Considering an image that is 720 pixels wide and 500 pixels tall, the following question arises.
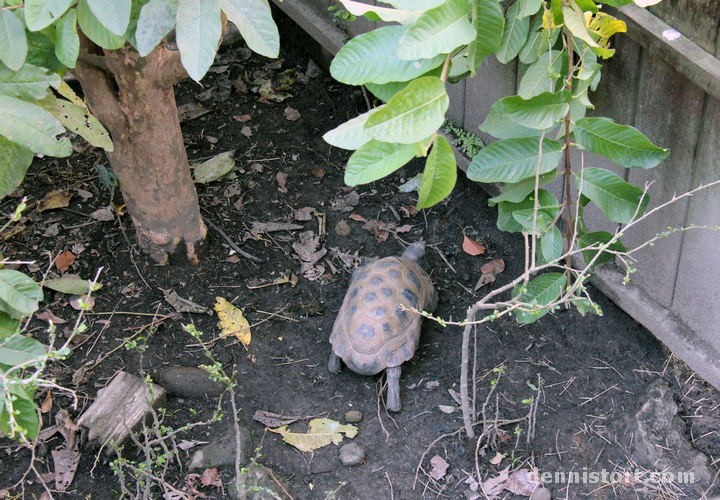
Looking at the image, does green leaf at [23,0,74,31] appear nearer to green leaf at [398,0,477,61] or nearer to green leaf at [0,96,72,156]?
green leaf at [0,96,72,156]

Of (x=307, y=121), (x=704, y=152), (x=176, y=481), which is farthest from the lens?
(x=307, y=121)

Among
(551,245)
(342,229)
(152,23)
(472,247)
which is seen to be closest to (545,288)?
(551,245)

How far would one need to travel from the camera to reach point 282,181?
399 cm

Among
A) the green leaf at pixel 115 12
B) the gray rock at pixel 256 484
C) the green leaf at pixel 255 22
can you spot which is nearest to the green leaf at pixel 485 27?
the green leaf at pixel 255 22

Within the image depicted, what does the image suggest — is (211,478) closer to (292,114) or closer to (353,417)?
(353,417)

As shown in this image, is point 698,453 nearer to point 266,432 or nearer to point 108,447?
point 266,432

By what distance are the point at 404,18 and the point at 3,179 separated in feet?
4.57

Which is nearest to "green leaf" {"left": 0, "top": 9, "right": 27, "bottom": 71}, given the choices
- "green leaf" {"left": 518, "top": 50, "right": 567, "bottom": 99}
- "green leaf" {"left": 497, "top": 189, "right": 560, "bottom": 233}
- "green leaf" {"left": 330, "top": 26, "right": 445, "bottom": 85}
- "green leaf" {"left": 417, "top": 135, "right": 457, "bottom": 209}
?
"green leaf" {"left": 330, "top": 26, "right": 445, "bottom": 85}

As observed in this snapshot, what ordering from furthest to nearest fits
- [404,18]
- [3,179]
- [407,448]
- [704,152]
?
[407,448]
[704,152]
[3,179]
[404,18]

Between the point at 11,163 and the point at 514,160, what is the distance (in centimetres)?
180

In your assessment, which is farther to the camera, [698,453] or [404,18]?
[698,453]

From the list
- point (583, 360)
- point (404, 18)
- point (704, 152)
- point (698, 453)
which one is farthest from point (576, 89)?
point (698, 453)

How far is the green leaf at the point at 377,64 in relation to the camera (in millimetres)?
1859

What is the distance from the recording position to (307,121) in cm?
434
